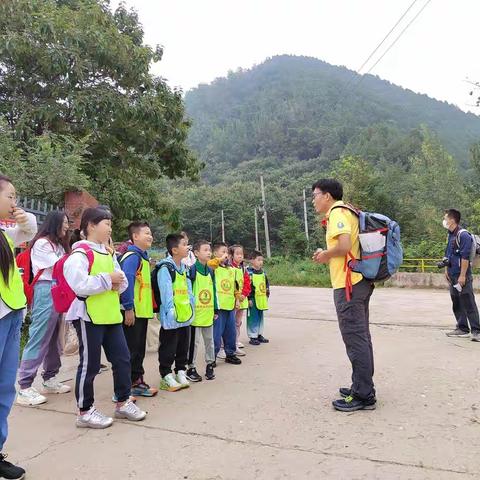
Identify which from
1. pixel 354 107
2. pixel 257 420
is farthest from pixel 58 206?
pixel 354 107

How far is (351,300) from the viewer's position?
11.8ft

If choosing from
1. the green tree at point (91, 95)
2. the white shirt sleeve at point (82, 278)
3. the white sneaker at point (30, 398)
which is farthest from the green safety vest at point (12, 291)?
the green tree at point (91, 95)

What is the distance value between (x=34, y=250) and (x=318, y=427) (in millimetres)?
2677

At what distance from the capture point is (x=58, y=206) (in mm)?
6883

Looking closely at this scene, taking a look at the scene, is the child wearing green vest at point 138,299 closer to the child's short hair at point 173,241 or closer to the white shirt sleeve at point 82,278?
the child's short hair at point 173,241

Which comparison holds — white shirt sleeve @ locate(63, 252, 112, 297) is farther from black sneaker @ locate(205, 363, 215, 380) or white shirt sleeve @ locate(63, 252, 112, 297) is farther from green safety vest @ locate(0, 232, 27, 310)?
black sneaker @ locate(205, 363, 215, 380)

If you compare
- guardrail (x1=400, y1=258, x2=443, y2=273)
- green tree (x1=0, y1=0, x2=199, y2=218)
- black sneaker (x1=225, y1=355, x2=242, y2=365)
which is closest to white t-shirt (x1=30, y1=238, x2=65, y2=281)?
black sneaker (x1=225, y1=355, x2=242, y2=365)

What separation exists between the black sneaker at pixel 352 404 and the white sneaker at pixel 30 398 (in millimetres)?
2314

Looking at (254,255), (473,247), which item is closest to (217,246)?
(254,255)

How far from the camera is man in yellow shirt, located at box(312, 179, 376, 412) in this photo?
3516 millimetres

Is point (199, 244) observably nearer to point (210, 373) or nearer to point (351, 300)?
point (210, 373)

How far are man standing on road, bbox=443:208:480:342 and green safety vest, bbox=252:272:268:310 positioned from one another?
8.33ft

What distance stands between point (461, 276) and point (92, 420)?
16.3 ft

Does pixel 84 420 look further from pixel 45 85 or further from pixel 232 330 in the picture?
pixel 45 85
